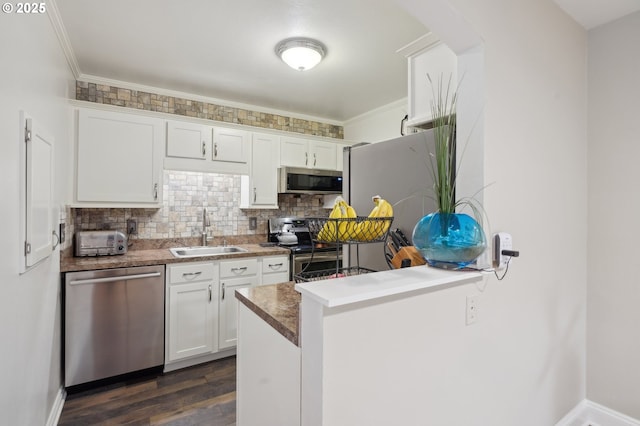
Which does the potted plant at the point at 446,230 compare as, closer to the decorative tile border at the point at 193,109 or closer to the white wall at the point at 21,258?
the white wall at the point at 21,258

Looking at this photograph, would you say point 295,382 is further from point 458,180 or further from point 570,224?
point 570,224

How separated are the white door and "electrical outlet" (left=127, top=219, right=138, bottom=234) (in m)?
1.12

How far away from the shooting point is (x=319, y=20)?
6.55 ft

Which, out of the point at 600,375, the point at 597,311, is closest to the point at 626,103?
the point at 597,311

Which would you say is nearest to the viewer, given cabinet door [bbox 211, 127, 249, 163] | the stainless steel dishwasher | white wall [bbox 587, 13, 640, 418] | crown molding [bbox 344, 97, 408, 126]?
white wall [bbox 587, 13, 640, 418]

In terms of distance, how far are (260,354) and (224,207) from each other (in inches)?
95.4

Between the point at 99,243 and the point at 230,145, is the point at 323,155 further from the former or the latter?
the point at 99,243

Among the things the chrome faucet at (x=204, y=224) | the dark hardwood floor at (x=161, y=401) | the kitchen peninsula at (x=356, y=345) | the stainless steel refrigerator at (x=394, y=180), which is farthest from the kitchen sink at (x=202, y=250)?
the kitchen peninsula at (x=356, y=345)

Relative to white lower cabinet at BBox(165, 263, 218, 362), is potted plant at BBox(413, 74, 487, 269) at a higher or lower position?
higher

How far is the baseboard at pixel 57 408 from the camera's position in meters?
1.88

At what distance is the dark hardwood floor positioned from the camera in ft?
6.52

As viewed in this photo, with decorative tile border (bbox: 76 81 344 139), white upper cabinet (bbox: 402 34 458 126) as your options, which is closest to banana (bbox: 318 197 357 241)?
white upper cabinet (bbox: 402 34 458 126)

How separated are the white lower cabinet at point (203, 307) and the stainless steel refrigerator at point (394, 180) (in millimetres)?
1324

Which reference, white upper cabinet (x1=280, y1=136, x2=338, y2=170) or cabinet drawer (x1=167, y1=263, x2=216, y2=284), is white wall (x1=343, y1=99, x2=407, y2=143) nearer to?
white upper cabinet (x1=280, y1=136, x2=338, y2=170)
